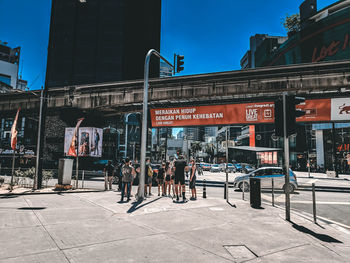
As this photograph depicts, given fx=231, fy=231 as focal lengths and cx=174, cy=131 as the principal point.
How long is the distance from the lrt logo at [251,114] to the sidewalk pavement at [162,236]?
1114cm

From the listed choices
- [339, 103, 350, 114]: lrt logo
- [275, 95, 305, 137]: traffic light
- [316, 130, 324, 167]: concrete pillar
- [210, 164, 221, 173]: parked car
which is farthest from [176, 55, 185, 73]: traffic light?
[316, 130, 324, 167]: concrete pillar

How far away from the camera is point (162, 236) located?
5086mm

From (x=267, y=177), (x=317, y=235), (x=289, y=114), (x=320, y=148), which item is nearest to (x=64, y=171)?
(x=289, y=114)

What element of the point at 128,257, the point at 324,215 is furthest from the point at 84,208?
the point at 324,215

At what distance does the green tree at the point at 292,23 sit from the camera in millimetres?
67625

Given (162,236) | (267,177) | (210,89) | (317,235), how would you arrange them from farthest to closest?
(210,89) → (267,177) → (317,235) → (162,236)

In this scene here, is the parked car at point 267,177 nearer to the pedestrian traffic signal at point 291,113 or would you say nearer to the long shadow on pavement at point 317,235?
the pedestrian traffic signal at point 291,113

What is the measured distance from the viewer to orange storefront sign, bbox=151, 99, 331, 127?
1702 centimetres

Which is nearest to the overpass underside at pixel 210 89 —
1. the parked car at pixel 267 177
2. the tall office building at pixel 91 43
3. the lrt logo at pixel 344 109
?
the lrt logo at pixel 344 109

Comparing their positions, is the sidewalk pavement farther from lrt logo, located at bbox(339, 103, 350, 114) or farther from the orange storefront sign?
lrt logo, located at bbox(339, 103, 350, 114)

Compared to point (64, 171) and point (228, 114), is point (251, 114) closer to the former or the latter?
point (228, 114)

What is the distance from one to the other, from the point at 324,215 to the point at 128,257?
24.4ft

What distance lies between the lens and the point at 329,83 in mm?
17219

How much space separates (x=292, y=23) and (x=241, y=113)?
6528 centimetres
